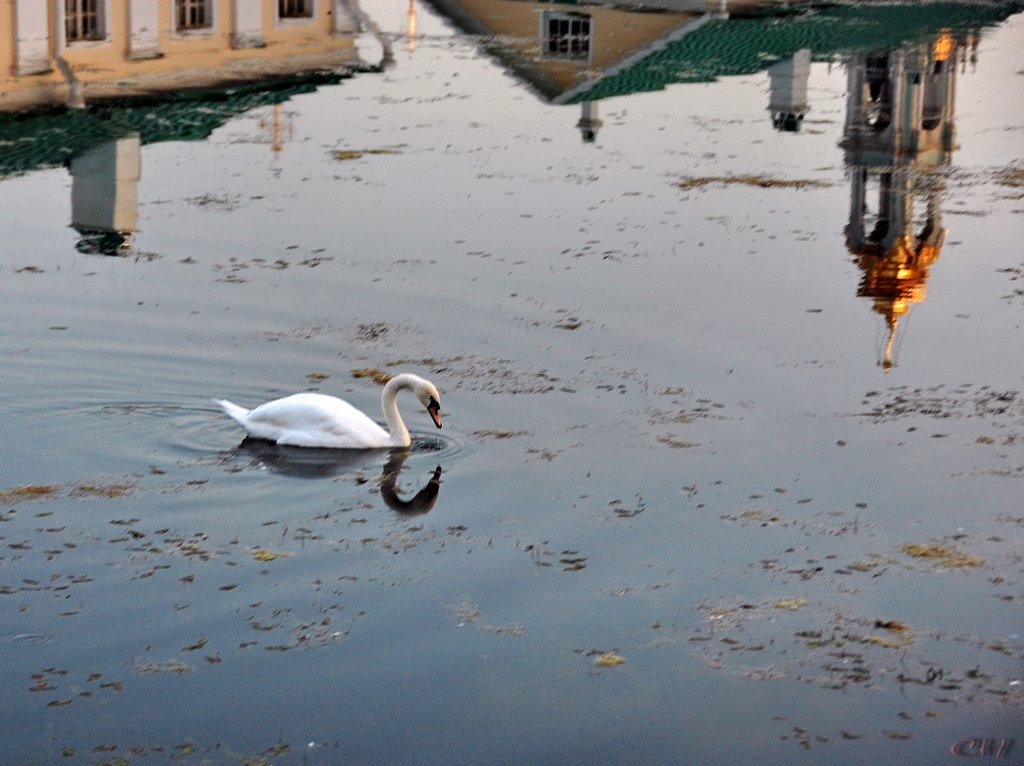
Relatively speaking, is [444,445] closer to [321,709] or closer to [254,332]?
[254,332]

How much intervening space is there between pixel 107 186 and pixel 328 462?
8.51m

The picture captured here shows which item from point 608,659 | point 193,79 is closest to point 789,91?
point 193,79

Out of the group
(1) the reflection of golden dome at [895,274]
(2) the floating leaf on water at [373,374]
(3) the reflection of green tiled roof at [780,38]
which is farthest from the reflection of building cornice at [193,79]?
(2) the floating leaf on water at [373,374]

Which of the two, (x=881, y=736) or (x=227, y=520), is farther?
(x=227, y=520)

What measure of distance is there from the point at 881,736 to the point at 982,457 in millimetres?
4387

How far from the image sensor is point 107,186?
1955 centimetres

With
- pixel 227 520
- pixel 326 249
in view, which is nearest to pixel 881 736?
pixel 227 520

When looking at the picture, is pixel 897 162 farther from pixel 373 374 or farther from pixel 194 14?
pixel 194 14

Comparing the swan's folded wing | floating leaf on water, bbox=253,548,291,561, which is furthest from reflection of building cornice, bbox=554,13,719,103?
floating leaf on water, bbox=253,548,291,561

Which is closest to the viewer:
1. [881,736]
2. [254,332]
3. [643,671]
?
[881,736]

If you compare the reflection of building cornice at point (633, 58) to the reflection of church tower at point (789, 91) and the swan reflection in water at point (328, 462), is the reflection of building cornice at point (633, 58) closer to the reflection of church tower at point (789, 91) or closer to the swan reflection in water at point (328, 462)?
the reflection of church tower at point (789, 91)

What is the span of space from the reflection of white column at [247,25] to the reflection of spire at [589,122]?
7.37 m

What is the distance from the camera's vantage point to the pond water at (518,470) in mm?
8617

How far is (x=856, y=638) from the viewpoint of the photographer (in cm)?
945
